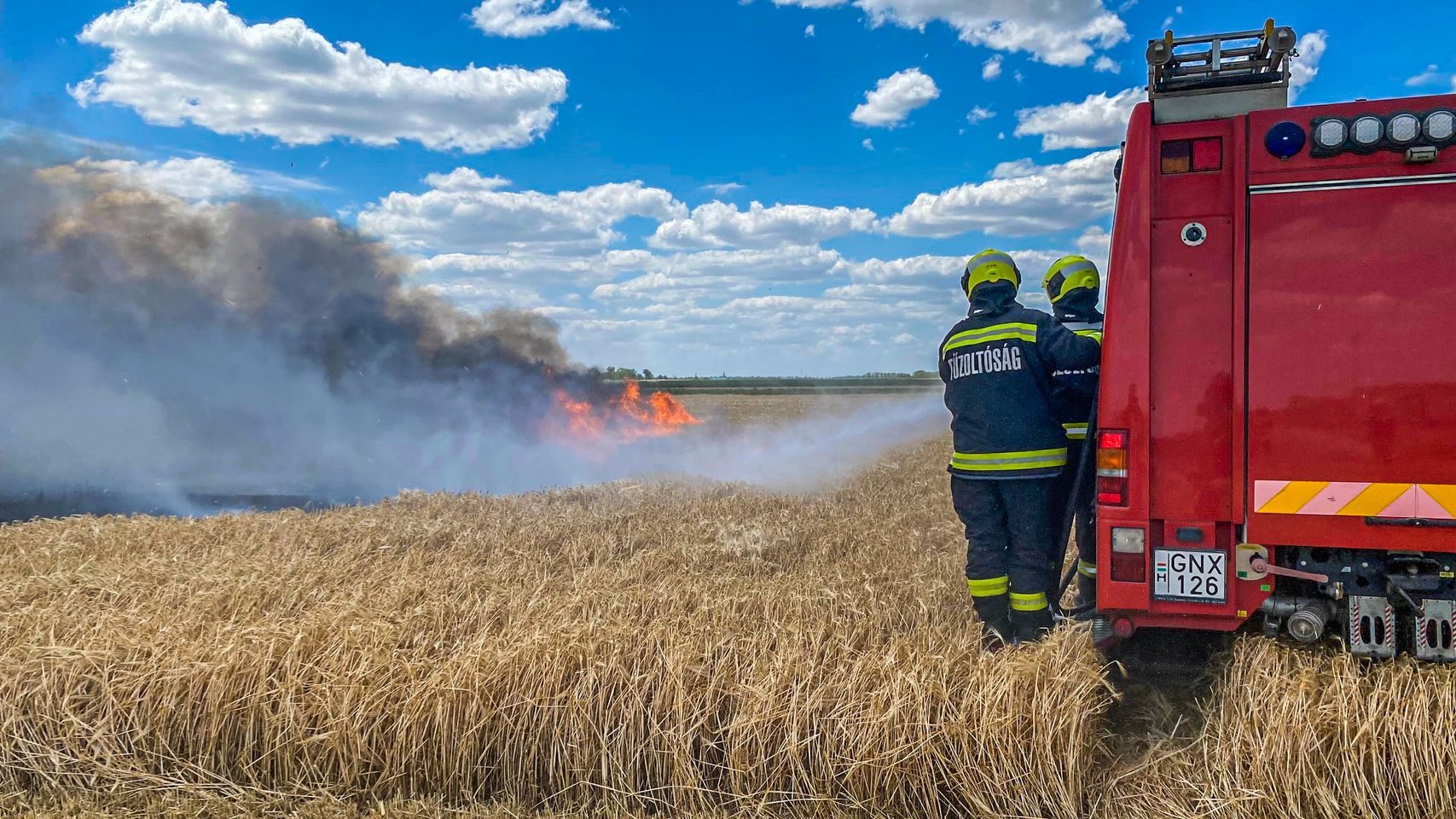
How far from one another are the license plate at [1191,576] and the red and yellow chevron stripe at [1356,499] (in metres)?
0.32

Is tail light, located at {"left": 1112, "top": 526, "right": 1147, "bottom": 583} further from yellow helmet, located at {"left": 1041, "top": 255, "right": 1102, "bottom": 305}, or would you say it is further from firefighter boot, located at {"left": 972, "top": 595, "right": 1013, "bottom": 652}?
yellow helmet, located at {"left": 1041, "top": 255, "right": 1102, "bottom": 305}

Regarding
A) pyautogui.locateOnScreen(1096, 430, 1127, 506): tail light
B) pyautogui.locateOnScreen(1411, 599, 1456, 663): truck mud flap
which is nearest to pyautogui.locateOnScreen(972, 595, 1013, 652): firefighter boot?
pyautogui.locateOnScreen(1096, 430, 1127, 506): tail light

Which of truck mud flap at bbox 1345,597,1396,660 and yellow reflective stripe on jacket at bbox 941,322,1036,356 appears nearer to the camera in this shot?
truck mud flap at bbox 1345,597,1396,660

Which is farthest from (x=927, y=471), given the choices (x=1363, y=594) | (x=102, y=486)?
(x=102, y=486)

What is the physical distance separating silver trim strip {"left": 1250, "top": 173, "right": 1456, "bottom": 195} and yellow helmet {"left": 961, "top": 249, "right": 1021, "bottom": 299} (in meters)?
1.58

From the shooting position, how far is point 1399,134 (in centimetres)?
383

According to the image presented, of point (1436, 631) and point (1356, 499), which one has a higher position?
point (1356, 499)

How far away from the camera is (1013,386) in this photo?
210 inches

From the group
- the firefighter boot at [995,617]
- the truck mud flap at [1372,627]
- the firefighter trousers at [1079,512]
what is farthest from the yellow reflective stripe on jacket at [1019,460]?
the truck mud flap at [1372,627]

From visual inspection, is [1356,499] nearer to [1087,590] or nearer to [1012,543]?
[1012,543]

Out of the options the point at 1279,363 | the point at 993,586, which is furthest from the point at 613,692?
the point at 1279,363

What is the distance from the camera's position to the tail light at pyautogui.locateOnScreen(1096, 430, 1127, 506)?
14.0 ft

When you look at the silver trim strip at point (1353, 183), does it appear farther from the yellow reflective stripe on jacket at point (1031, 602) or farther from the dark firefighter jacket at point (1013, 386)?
the yellow reflective stripe on jacket at point (1031, 602)

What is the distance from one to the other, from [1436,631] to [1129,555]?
1212 mm
